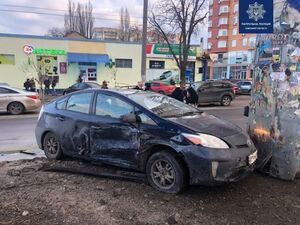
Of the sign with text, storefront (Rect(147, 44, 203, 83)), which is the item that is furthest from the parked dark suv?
the sign with text

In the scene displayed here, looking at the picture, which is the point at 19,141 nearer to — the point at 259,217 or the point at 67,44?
the point at 259,217

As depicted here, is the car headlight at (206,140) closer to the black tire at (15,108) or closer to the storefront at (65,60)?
the black tire at (15,108)

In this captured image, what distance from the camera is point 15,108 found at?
17.2m

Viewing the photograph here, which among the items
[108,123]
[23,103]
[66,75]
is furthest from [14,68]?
[108,123]

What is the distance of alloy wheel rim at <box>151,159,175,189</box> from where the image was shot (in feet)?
16.9

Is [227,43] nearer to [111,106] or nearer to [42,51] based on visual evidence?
[42,51]

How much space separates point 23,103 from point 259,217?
48.2 feet

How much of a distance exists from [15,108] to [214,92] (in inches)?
461

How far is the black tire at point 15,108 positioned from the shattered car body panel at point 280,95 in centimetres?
1338

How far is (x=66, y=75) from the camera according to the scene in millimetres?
32500

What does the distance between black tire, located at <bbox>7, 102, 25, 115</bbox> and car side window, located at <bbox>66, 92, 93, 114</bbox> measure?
11.2 metres

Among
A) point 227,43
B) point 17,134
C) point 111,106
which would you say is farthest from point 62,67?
point 227,43

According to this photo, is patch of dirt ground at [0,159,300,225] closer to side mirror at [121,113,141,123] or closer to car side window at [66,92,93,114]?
side mirror at [121,113,141,123]

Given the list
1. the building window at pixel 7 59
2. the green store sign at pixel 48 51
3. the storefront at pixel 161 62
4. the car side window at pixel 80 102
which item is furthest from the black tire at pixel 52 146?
the storefront at pixel 161 62
